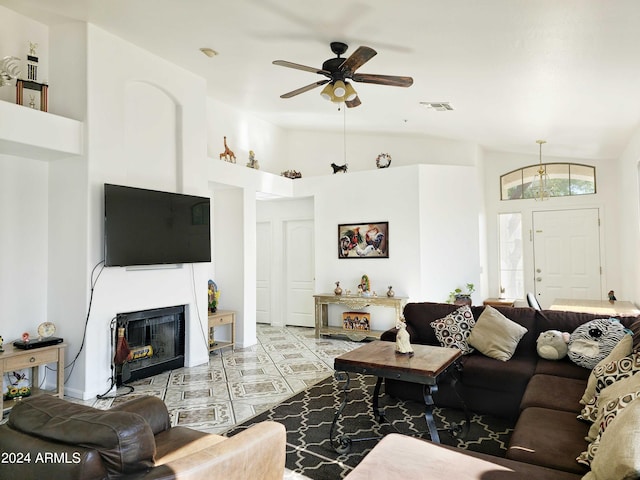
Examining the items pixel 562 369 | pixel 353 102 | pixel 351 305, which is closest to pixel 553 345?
pixel 562 369

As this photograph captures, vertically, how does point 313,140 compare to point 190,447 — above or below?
above

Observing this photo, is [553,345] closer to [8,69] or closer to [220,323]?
[220,323]

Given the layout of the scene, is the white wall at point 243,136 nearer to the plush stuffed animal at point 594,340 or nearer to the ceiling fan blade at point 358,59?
the ceiling fan blade at point 358,59

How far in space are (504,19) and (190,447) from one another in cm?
319

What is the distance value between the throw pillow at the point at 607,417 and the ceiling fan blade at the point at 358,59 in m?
2.58

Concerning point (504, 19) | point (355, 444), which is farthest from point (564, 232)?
point (355, 444)

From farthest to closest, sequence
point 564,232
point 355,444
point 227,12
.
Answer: point 564,232 < point 227,12 < point 355,444

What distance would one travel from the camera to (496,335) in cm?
370

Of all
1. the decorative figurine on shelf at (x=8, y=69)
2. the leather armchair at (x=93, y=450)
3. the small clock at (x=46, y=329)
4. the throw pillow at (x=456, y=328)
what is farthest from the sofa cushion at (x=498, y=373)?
the decorative figurine on shelf at (x=8, y=69)

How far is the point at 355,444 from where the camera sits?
3004 millimetres

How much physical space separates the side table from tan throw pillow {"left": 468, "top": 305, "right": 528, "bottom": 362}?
3352 mm

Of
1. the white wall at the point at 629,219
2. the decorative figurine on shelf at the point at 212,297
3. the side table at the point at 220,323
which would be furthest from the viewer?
the decorative figurine on shelf at the point at 212,297

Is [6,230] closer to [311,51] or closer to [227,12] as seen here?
[227,12]

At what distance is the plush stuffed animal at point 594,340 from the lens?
3.20m
